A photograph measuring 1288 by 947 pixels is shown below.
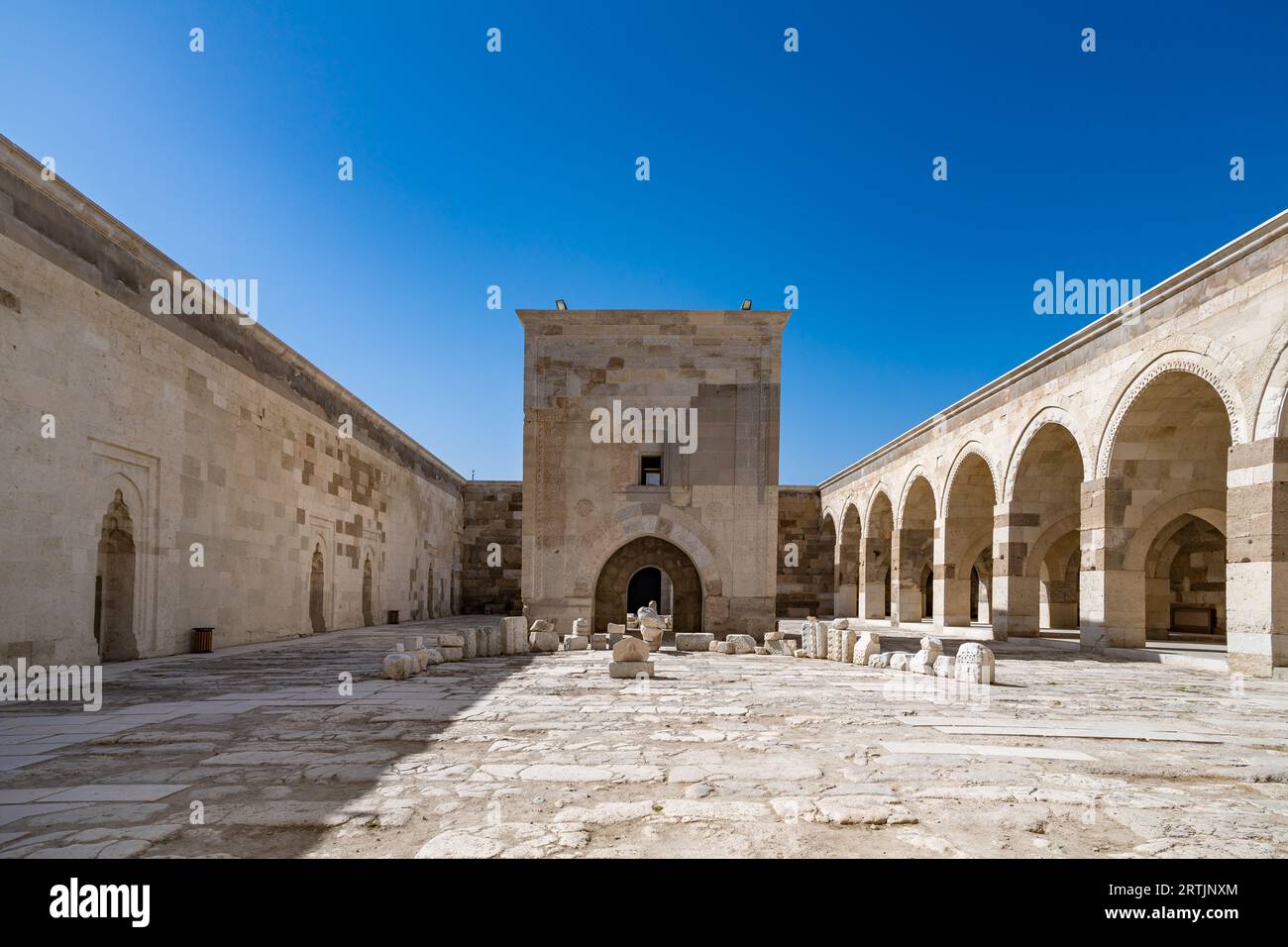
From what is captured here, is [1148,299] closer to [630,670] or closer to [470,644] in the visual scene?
[630,670]

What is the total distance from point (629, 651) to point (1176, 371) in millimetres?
9753

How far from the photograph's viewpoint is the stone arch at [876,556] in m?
25.9

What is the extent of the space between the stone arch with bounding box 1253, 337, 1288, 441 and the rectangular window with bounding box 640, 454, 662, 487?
9859 mm

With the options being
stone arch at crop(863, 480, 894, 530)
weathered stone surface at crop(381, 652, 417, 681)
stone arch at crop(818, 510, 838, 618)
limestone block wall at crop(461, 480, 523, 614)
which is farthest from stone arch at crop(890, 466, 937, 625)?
weathered stone surface at crop(381, 652, 417, 681)

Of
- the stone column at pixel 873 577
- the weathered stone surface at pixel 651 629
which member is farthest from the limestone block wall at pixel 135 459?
the stone column at pixel 873 577

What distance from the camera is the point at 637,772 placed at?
467 cm

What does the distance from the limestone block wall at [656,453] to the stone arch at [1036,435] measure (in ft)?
18.4

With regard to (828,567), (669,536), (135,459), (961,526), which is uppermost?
(135,459)

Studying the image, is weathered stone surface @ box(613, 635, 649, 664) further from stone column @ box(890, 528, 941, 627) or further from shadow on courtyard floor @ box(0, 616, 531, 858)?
stone column @ box(890, 528, 941, 627)

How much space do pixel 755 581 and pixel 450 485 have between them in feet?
57.8

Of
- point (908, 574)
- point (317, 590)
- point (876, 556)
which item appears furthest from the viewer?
point (876, 556)

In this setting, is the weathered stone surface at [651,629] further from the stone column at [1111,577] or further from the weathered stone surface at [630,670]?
the stone column at [1111,577]

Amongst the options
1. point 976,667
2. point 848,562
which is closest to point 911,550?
point 848,562

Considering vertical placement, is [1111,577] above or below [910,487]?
below
